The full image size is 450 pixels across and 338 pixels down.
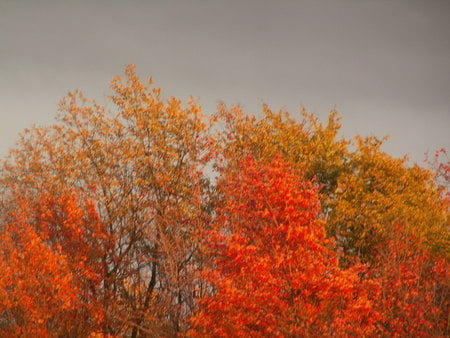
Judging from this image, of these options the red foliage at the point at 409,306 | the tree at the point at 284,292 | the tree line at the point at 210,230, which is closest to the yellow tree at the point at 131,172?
the tree line at the point at 210,230

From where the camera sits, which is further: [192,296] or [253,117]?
[253,117]

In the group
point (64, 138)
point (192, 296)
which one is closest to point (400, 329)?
point (192, 296)

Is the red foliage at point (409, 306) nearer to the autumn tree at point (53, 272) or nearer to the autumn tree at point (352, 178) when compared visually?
the autumn tree at point (352, 178)

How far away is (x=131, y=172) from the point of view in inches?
1094

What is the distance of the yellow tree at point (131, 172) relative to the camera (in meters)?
26.6

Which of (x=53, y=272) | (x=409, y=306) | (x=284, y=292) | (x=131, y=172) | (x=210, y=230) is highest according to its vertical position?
(x=131, y=172)

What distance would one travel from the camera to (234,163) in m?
26.8

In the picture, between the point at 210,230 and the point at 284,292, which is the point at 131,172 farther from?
the point at 284,292

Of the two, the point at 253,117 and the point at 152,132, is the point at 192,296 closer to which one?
the point at 152,132

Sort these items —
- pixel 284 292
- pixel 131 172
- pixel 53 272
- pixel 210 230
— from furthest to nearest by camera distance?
pixel 131 172 < pixel 210 230 < pixel 53 272 < pixel 284 292

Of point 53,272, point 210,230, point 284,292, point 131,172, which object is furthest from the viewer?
point 131,172

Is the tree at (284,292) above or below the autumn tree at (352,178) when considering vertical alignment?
below

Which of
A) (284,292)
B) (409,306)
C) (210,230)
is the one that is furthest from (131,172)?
(409,306)

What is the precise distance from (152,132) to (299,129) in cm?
1110
